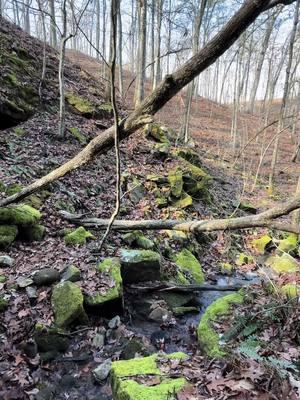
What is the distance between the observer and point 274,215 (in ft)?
16.4

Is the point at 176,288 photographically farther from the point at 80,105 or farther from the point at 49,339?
the point at 80,105

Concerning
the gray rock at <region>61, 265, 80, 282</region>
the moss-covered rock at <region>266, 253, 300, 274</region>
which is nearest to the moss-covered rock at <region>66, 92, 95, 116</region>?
the moss-covered rock at <region>266, 253, 300, 274</region>

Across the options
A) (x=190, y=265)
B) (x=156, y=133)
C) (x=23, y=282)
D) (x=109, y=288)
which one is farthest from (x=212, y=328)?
(x=156, y=133)

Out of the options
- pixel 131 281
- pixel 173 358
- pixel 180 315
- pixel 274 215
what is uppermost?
pixel 274 215

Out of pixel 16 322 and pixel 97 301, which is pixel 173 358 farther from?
pixel 16 322

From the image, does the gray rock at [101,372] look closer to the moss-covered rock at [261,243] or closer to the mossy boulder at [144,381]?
the mossy boulder at [144,381]

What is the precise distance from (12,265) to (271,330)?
4.03 meters

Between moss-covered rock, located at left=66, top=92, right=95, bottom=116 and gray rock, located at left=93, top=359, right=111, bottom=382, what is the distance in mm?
10214

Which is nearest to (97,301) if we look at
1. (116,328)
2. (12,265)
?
(116,328)

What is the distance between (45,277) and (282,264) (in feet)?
18.8

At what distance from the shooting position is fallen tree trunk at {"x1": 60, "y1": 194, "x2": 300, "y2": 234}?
16.1 ft

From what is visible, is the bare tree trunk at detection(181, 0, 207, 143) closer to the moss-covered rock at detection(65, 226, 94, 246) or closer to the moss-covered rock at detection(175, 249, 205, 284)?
the moss-covered rock at detection(175, 249, 205, 284)

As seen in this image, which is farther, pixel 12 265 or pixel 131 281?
pixel 131 281

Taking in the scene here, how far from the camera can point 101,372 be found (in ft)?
14.0
